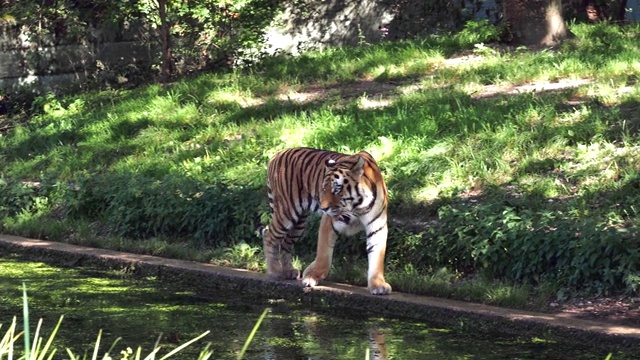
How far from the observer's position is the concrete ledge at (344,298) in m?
6.81

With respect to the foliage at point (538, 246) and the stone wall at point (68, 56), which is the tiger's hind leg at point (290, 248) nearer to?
the foliage at point (538, 246)

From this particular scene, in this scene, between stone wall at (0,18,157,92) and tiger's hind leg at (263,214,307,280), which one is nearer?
tiger's hind leg at (263,214,307,280)

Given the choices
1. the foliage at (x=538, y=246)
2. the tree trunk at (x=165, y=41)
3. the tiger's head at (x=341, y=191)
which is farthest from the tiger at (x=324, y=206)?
the tree trunk at (x=165, y=41)

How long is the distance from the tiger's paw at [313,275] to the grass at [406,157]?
1.19 feet

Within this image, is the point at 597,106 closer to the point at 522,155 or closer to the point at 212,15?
the point at 522,155

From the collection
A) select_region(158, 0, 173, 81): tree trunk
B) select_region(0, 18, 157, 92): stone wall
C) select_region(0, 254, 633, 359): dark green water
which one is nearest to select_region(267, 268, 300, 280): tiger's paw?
select_region(0, 254, 633, 359): dark green water

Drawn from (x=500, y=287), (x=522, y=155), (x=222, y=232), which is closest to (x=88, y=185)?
(x=222, y=232)

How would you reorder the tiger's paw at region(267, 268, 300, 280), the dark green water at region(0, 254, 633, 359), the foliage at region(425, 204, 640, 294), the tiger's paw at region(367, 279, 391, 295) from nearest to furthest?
the dark green water at region(0, 254, 633, 359) → the foliage at region(425, 204, 640, 294) → the tiger's paw at region(367, 279, 391, 295) → the tiger's paw at region(267, 268, 300, 280)

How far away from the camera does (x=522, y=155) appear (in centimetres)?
1028

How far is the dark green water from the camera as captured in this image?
664 cm

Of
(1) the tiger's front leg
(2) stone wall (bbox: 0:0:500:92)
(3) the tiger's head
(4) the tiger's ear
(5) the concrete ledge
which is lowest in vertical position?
(5) the concrete ledge

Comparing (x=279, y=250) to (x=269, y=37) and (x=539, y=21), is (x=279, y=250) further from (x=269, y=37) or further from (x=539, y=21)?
Answer: (x=269, y=37)

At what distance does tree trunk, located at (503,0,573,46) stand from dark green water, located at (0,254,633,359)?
23.1ft

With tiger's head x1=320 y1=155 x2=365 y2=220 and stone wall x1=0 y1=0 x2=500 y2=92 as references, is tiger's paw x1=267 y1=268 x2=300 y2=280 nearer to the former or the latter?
tiger's head x1=320 y1=155 x2=365 y2=220
